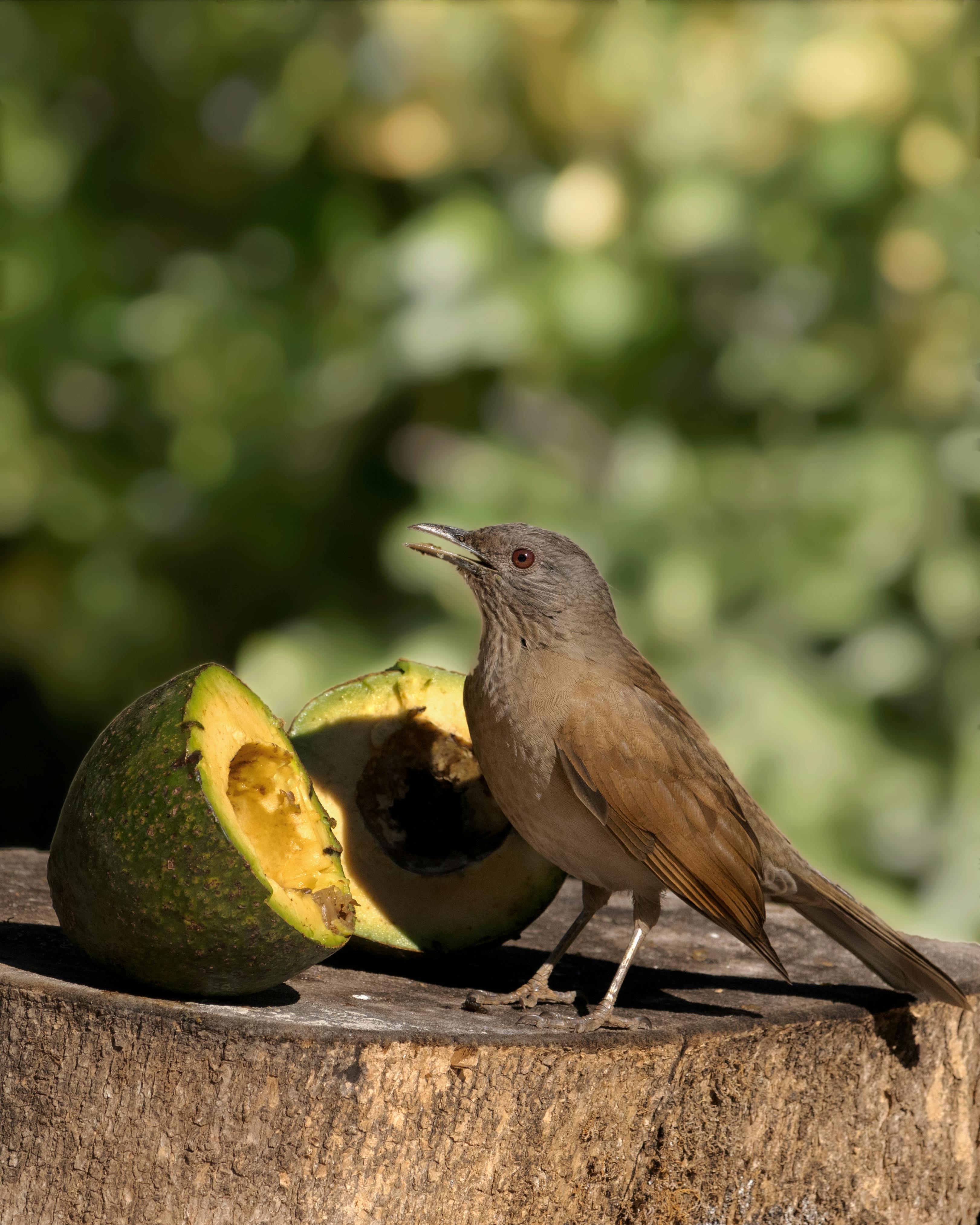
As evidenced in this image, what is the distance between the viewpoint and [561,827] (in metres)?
3.52

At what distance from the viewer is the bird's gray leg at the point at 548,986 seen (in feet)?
10.9

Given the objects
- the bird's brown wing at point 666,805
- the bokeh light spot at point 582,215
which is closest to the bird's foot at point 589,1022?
the bird's brown wing at point 666,805

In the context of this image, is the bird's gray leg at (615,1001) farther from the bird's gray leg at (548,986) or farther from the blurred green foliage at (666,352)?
the blurred green foliage at (666,352)

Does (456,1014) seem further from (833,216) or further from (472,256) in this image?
(833,216)

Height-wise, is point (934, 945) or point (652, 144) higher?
point (652, 144)

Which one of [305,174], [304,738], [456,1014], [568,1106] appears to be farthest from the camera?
[305,174]

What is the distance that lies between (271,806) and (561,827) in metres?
0.78

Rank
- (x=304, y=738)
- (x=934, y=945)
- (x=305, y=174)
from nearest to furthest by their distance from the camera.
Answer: (x=304, y=738), (x=934, y=945), (x=305, y=174)

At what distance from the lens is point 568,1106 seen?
9.77ft

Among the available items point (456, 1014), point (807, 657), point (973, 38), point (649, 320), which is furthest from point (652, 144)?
point (456, 1014)

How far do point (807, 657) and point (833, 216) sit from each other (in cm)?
182

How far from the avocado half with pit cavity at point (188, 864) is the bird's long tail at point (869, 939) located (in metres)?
1.47

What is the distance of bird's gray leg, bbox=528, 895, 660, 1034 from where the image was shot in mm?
3146

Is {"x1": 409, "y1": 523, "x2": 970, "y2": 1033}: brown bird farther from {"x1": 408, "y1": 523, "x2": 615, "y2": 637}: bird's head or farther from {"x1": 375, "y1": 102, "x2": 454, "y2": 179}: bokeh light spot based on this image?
{"x1": 375, "y1": 102, "x2": 454, "y2": 179}: bokeh light spot
